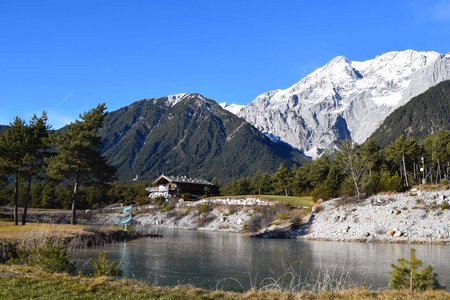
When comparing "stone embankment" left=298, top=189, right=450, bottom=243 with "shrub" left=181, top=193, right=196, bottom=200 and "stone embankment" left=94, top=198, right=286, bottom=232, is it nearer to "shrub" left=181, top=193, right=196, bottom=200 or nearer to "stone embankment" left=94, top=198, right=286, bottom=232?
"stone embankment" left=94, top=198, right=286, bottom=232

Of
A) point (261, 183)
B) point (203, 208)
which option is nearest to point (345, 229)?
point (203, 208)

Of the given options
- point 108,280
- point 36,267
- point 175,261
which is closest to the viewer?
point 108,280

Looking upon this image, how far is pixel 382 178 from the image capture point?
69.1 metres

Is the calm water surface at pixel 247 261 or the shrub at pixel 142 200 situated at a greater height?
the shrub at pixel 142 200

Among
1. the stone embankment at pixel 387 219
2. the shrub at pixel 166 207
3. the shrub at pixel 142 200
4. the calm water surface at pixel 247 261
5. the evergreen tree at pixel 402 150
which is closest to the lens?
the calm water surface at pixel 247 261

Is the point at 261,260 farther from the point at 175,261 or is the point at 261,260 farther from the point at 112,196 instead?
the point at 112,196

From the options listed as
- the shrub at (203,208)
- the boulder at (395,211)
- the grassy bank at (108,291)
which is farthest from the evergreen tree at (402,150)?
the grassy bank at (108,291)

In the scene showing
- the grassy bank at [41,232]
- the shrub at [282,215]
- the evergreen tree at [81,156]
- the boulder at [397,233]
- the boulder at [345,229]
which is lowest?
the boulder at [397,233]

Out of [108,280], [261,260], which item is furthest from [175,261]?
[108,280]

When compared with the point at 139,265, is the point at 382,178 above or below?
above

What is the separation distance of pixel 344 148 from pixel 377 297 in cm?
7254

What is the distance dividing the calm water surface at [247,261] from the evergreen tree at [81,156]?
12.6 meters

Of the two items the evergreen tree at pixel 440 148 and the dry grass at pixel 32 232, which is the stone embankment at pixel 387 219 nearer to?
the dry grass at pixel 32 232

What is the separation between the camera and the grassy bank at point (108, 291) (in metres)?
13.0
